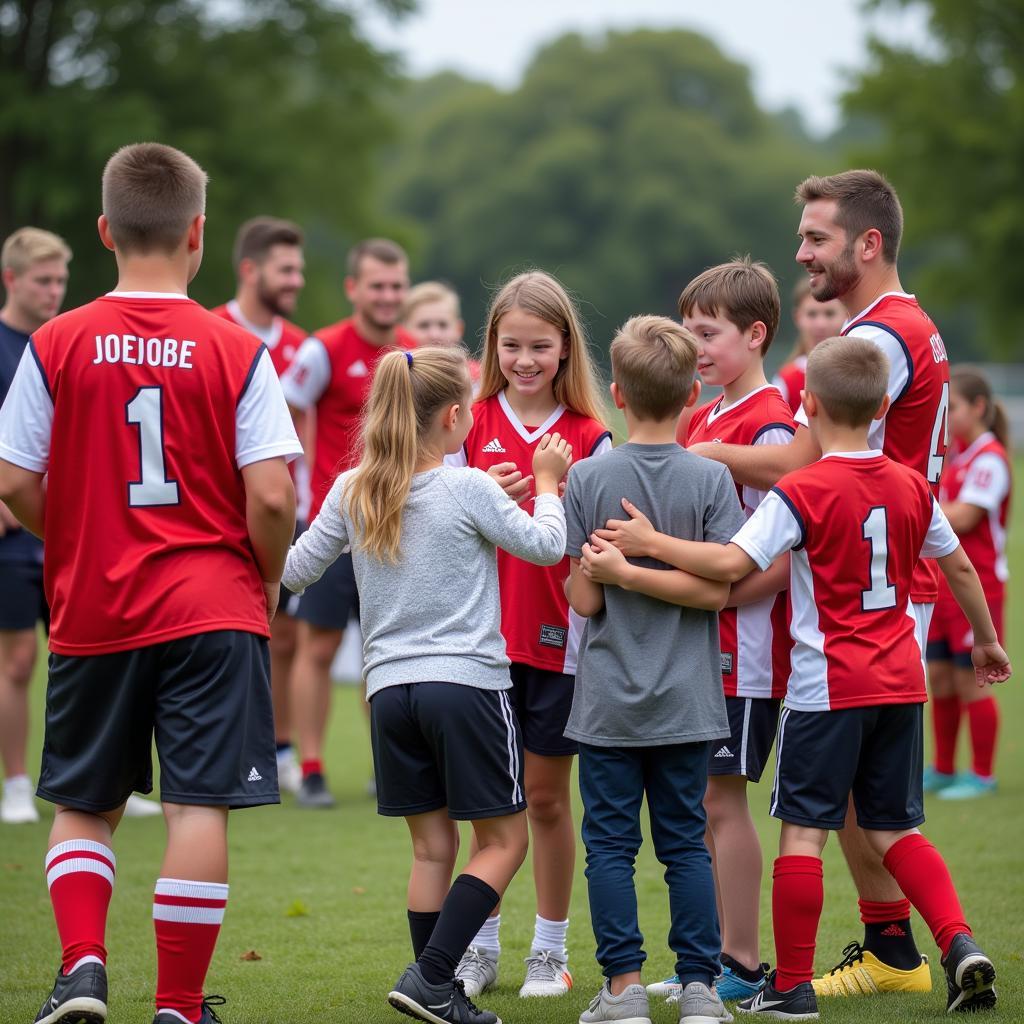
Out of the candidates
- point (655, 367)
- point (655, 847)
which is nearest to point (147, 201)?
point (655, 367)

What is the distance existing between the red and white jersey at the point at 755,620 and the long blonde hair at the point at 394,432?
847mm

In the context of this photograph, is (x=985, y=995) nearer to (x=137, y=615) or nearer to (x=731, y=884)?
(x=731, y=884)

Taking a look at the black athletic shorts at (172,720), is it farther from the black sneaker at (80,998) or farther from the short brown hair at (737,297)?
the short brown hair at (737,297)

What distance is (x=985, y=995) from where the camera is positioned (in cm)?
429

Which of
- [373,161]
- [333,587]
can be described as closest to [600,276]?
[373,161]

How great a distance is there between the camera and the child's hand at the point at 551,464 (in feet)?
14.4

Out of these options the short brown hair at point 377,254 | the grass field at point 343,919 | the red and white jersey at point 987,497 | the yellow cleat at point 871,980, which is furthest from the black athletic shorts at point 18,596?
the red and white jersey at point 987,497

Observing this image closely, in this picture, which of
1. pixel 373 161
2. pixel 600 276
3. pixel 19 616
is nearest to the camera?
pixel 19 616

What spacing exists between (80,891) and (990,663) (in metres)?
2.76

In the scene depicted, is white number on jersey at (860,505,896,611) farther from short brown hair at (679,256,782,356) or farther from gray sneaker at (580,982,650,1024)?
gray sneaker at (580,982,650,1024)

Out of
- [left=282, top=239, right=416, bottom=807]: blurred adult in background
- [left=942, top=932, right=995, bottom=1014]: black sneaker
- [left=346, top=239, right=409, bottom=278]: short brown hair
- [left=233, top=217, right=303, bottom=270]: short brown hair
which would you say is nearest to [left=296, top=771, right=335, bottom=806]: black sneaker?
[left=282, top=239, right=416, bottom=807]: blurred adult in background

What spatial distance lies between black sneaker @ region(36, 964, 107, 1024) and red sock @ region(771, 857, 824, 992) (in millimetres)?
1651

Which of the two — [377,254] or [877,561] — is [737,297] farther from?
[377,254]

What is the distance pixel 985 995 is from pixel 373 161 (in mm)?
31157
